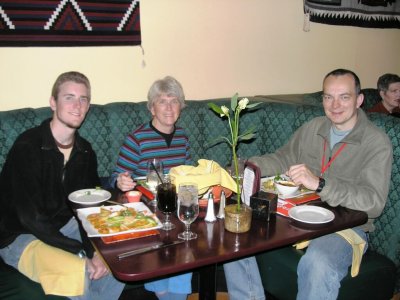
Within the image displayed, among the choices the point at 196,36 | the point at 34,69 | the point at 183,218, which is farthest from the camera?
the point at 196,36

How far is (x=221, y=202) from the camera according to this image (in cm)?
177

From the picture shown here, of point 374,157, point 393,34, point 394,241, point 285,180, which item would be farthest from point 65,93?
point 393,34

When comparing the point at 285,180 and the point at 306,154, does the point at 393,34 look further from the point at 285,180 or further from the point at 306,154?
the point at 285,180

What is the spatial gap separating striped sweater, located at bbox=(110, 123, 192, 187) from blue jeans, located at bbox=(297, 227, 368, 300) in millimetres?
1001

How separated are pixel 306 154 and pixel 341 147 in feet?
0.91

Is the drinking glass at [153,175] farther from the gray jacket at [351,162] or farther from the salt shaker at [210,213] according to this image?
the gray jacket at [351,162]

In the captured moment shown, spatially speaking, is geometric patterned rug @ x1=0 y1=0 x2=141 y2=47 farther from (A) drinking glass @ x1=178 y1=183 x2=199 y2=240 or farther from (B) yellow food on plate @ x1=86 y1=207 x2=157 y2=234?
(A) drinking glass @ x1=178 y1=183 x2=199 y2=240

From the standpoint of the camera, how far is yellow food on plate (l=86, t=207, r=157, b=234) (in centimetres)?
157

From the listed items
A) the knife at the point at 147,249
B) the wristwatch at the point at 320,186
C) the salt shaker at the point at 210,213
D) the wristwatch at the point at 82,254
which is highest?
the wristwatch at the point at 320,186

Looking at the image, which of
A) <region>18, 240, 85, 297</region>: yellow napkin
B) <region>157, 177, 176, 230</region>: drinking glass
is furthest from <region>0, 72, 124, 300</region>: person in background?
<region>157, 177, 176, 230</region>: drinking glass

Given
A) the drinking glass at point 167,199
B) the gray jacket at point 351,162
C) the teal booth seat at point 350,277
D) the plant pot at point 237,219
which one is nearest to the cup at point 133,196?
the drinking glass at point 167,199

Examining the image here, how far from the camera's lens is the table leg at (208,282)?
1.73 m

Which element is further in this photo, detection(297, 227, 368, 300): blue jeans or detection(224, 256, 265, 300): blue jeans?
detection(224, 256, 265, 300): blue jeans

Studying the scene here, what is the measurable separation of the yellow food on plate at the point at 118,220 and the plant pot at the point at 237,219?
29 cm
